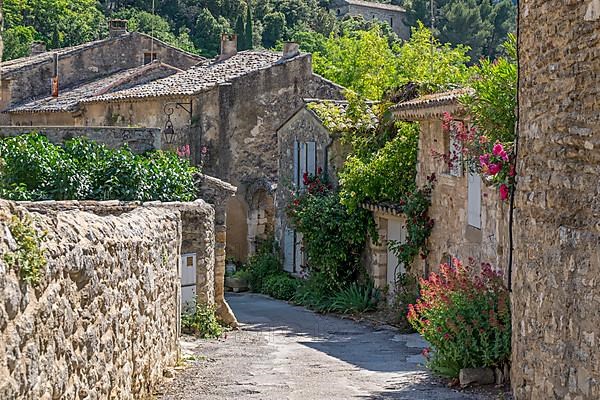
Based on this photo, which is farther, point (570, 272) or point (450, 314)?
point (450, 314)

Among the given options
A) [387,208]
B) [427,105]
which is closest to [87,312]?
[427,105]

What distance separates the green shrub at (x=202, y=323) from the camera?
15288 mm

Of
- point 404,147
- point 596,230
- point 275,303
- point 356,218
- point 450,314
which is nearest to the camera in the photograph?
point 596,230

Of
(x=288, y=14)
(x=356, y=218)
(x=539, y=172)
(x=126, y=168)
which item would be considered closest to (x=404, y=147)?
(x=356, y=218)

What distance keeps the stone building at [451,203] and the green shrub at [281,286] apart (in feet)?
15.8

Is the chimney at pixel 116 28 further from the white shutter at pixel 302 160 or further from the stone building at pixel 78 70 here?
A: the white shutter at pixel 302 160

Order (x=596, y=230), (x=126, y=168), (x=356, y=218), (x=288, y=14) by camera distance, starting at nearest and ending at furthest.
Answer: (x=596, y=230) → (x=126, y=168) → (x=356, y=218) → (x=288, y=14)

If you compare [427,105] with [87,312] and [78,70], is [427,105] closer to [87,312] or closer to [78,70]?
[87,312]

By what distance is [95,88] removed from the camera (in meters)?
33.3

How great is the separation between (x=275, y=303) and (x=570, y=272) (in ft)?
53.1

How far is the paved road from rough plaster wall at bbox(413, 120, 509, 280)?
1616 mm

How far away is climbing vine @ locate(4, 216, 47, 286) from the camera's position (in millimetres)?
4938

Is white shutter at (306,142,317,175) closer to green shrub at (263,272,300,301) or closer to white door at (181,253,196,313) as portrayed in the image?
green shrub at (263,272,300,301)

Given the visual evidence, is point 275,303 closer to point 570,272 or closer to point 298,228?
point 298,228
